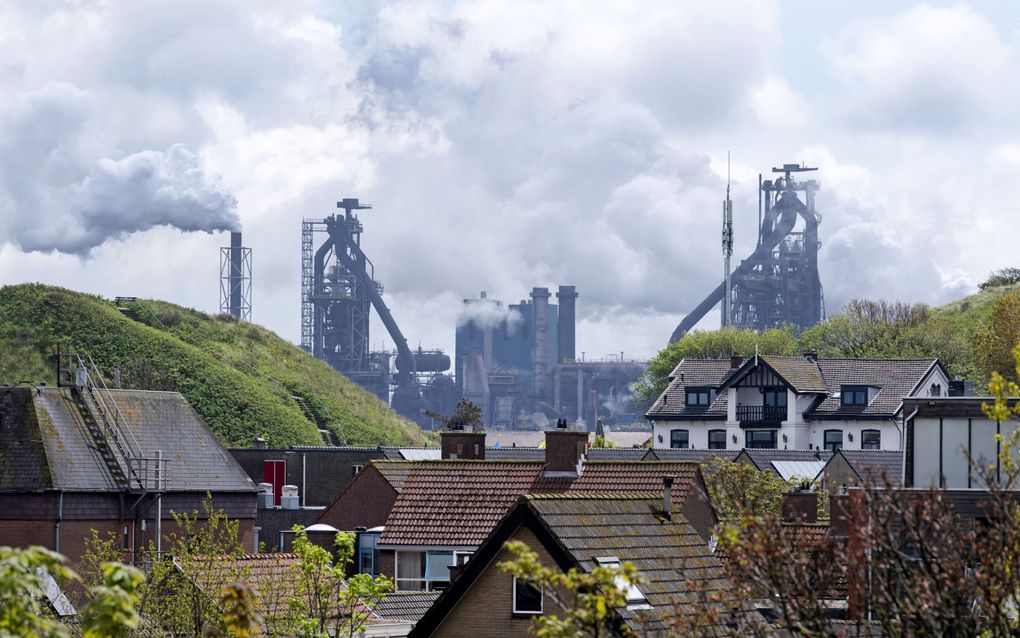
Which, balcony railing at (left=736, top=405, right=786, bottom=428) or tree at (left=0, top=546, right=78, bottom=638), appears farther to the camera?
balcony railing at (left=736, top=405, right=786, bottom=428)

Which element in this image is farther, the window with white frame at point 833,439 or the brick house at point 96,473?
the window with white frame at point 833,439

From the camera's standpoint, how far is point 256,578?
38719mm

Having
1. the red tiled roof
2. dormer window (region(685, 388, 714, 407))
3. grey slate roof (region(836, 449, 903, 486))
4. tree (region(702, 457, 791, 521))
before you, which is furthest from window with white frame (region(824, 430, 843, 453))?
the red tiled roof

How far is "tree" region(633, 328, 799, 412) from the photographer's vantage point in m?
168

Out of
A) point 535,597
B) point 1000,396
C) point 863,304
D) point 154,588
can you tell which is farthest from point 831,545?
point 863,304

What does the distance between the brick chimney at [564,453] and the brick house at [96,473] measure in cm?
1382

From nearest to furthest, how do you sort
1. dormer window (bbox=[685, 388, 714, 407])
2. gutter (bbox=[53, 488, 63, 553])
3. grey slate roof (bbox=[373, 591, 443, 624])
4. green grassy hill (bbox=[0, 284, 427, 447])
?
grey slate roof (bbox=[373, 591, 443, 624]) → gutter (bbox=[53, 488, 63, 553]) → dormer window (bbox=[685, 388, 714, 407]) → green grassy hill (bbox=[0, 284, 427, 447])

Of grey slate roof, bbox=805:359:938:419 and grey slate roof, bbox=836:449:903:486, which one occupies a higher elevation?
grey slate roof, bbox=805:359:938:419

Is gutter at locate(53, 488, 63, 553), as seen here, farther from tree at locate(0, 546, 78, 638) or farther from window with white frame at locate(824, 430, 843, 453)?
window with white frame at locate(824, 430, 843, 453)

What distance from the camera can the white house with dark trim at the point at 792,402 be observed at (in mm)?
111625

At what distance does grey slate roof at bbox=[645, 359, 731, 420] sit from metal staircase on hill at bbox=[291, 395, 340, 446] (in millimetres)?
21679

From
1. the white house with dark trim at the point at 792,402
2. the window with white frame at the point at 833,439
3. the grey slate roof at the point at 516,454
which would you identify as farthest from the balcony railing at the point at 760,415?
the grey slate roof at the point at 516,454

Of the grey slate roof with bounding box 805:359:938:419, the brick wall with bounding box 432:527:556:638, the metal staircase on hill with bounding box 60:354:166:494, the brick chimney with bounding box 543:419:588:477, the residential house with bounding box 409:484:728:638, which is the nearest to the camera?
the residential house with bounding box 409:484:728:638

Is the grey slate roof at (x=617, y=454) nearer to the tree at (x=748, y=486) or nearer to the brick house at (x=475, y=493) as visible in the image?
the tree at (x=748, y=486)
